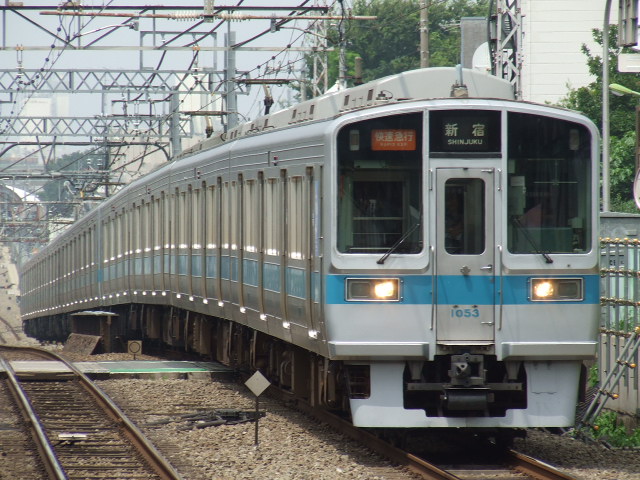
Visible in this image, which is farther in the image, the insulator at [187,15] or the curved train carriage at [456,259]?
the insulator at [187,15]

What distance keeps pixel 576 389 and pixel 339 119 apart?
2.54m

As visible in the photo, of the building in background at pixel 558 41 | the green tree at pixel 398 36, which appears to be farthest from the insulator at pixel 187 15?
the green tree at pixel 398 36

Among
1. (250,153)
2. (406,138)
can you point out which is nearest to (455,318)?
(406,138)

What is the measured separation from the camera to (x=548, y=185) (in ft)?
29.3

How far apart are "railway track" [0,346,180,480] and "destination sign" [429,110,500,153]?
2948mm

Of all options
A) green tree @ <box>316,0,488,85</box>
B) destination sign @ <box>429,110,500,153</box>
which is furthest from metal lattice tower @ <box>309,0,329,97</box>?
green tree @ <box>316,0,488,85</box>

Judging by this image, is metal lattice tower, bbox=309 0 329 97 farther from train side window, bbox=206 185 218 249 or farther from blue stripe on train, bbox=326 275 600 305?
blue stripe on train, bbox=326 275 600 305

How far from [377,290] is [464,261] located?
2.11ft

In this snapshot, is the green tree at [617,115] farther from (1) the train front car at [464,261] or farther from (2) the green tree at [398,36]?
(2) the green tree at [398,36]

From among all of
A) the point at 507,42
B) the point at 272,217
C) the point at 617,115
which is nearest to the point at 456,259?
the point at 272,217

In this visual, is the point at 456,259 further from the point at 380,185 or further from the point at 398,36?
the point at 398,36

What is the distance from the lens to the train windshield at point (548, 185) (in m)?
8.90

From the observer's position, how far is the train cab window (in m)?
8.86

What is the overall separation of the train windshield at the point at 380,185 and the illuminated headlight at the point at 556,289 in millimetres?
874
